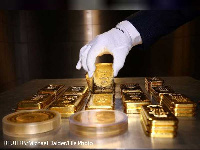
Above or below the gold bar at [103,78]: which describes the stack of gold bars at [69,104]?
below

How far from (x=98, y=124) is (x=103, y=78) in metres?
0.75

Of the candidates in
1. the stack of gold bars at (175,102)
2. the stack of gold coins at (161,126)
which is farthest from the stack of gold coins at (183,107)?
the stack of gold coins at (161,126)

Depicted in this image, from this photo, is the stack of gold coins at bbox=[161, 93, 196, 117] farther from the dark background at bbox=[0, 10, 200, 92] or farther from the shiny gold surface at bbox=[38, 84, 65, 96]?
the dark background at bbox=[0, 10, 200, 92]

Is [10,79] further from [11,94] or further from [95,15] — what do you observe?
[11,94]

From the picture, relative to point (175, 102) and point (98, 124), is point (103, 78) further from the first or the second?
point (98, 124)

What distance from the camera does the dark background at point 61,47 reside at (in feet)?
17.3

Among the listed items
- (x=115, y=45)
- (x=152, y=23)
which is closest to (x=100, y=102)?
(x=115, y=45)

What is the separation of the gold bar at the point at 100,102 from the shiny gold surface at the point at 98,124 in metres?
0.11

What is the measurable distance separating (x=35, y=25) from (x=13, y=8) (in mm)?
4937

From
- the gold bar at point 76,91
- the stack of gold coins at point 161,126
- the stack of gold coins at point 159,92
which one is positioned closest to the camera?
the stack of gold coins at point 161,126

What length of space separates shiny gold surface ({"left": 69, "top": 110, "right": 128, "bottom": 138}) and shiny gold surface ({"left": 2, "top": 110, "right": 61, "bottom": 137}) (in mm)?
87

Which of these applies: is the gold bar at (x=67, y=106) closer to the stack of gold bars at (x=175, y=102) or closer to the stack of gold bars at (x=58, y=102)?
the stack of gold bars at (x=58, y=102)

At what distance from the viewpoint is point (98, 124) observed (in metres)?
0.97

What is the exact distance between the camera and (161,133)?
95 centimetres
